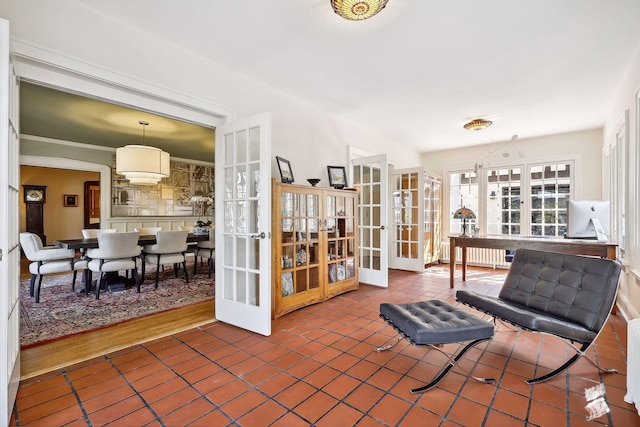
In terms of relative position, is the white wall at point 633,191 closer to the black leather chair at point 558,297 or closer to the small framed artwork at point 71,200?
the black leather chair at point 558,297

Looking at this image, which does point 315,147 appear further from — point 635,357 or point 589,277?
point 635,357

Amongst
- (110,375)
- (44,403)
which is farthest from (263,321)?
(44,403)

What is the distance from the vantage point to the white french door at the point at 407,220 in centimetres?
568

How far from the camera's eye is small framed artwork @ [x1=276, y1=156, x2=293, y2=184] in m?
3.47

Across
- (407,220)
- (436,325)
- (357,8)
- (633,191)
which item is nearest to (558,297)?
(436,325)

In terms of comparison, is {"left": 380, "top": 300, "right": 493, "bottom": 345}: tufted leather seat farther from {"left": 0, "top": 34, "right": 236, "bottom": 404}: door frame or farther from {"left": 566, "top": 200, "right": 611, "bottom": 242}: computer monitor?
{"left": 566, "top": 200, "right": 611, "bottom": 242}: computer monitor

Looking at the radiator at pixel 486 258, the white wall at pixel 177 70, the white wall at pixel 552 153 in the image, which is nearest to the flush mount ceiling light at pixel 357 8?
the white wall at pixel 177 70

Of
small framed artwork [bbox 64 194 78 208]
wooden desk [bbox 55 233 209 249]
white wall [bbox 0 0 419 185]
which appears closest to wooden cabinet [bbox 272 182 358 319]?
white wall [bbox 0 0 419 185]

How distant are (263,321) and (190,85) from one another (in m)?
2.27

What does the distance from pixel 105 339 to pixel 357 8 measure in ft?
10.9

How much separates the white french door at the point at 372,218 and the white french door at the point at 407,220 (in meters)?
1.31

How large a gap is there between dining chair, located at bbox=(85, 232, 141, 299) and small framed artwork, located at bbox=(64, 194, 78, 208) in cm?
621

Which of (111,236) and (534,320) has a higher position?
(111,236)

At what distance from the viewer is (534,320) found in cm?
199
